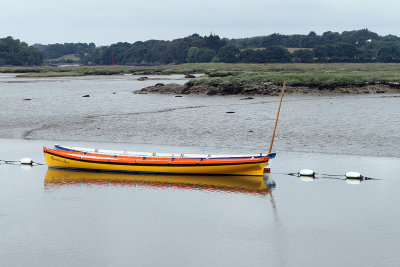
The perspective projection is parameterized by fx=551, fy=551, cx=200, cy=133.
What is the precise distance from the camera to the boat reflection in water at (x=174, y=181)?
103 ft

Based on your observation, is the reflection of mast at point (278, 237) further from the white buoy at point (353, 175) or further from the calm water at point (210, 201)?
the white buoy at point (353, 175)

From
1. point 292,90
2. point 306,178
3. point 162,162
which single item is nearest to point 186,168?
point 162,162

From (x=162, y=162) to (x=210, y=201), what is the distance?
5.81 m

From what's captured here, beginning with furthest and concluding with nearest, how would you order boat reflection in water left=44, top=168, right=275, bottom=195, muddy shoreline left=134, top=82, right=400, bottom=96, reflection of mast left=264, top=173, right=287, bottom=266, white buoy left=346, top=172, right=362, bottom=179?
muddy shoreline left=134, top=82, right=400, bottom=96, white buoy left=346, top=172, right=362, bottom=179, boat reflection in water left=44, top=168, right=275, bottom=195, reflection of mast left=264, top=173, right=287, bottom=266

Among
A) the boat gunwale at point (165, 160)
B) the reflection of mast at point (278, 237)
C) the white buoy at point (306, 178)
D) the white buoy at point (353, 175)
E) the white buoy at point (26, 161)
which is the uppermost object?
the boat gunwale at point (165, 160)

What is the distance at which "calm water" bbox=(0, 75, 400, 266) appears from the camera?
20891 millimetres

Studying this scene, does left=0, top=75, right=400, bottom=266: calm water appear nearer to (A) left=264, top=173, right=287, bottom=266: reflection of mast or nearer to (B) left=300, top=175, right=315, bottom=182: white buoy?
(A) left=264, top=173, right=287, bottom=266: reflection of mast

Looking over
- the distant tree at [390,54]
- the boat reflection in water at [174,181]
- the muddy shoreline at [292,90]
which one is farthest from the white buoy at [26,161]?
the distant tree at [390,54]

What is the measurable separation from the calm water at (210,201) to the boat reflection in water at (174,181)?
12cm

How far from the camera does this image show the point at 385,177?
31891mm

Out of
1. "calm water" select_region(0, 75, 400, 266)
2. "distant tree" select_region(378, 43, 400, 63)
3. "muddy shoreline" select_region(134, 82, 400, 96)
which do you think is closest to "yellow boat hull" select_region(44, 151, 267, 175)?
"calm water" select_region(0, 75, 400, 266)

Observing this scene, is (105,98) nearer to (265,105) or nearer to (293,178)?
(265,105)

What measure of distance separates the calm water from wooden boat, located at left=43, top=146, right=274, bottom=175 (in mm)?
Result: 734

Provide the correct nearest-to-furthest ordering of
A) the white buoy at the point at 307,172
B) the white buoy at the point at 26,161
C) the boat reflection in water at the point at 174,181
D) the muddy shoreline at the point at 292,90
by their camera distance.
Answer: the boat reflection in water at the point at 174,181 → the white buoy at the point at 307,172 → the white buoy at the point at 26,161 → the muddy shoreline at the point at 292,90
